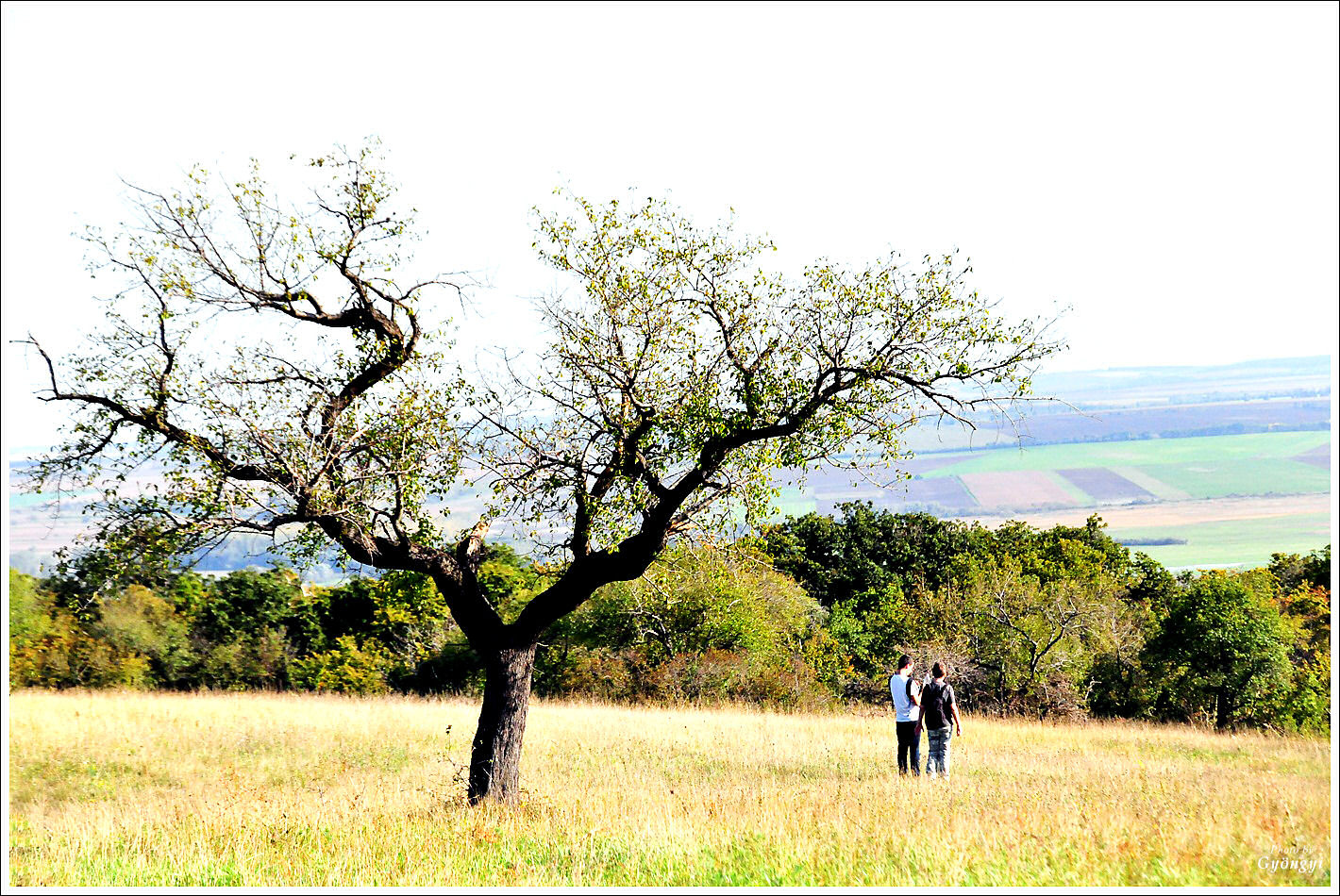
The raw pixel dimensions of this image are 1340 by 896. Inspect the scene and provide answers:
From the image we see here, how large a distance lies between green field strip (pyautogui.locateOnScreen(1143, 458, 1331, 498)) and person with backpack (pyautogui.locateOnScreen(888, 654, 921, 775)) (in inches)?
2042

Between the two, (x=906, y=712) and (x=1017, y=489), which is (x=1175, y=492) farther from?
(x=906, y=712)

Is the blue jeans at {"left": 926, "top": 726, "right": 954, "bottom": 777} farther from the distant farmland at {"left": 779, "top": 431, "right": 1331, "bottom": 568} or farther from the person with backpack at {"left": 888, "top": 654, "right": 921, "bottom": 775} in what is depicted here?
the distant farmland at {"left": 779, "top": 431, "right": 1331, "bottom": 568}

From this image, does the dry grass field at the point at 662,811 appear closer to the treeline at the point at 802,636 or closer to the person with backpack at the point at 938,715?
the person with backpack at the point at 938,715

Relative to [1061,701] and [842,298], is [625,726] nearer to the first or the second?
[842,298]

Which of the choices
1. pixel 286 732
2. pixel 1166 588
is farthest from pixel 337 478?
pixel 1166 588

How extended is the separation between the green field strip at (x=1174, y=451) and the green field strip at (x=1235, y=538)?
4.51m

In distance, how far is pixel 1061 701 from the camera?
98.5 feet

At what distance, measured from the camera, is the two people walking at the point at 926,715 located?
45.1ft

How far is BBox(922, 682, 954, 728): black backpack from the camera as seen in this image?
13734 mm

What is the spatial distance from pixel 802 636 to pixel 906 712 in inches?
768

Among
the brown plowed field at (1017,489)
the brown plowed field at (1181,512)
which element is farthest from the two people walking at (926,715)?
the brown plowed field at (1181,512)

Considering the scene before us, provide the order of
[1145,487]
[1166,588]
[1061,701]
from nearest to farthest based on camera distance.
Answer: [1061,701] < [1166,588] < [1145,487]

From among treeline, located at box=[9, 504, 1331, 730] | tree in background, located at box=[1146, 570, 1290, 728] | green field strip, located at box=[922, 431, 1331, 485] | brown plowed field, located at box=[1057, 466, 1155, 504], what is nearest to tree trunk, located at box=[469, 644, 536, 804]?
treeline, located at box=[9, 504, 1331, 730]

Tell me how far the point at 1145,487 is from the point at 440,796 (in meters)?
56.7
